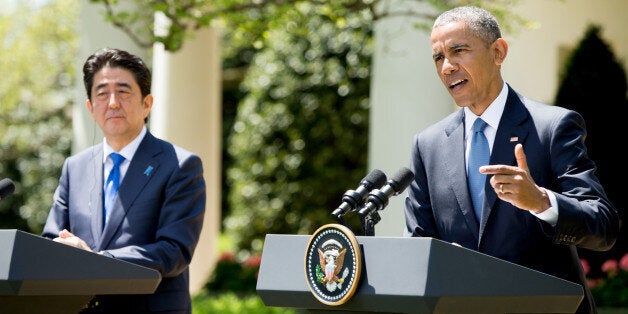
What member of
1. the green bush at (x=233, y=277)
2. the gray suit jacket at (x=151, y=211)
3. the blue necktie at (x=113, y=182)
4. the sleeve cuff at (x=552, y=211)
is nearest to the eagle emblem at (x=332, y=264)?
the sleeve cuff at (x=552, y=211)

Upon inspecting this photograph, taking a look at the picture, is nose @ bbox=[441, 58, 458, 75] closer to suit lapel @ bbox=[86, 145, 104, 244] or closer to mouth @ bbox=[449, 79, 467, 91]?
mouth @ bbox=[449, 79, 467, 91]

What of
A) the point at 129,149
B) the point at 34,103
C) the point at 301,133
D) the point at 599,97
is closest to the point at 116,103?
the point at 129,149

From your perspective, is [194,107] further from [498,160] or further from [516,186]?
[516,186]

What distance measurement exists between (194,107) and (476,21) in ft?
28.7

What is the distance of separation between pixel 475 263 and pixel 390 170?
5828 mm

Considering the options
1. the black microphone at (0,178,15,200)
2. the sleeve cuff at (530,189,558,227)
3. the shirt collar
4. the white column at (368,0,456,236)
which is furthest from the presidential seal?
the white column at (368,0,456,236)

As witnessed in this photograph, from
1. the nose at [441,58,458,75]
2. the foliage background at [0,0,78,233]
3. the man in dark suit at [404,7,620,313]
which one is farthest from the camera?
the foliage background at [0,0,78,233]

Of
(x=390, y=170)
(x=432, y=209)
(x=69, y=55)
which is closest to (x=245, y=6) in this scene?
(x=390, y=170)

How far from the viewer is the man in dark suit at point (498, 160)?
3650 mm

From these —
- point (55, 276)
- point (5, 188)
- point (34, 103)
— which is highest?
point (34, 103)

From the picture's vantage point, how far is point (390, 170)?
9039mm

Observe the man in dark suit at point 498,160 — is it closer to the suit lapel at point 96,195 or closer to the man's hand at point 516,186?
the man's hand at point 516,186

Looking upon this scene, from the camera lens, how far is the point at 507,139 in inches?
150

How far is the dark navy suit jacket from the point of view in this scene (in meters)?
3.54
